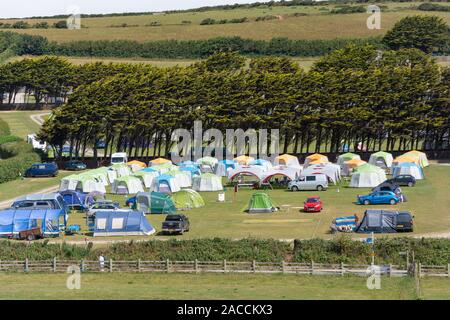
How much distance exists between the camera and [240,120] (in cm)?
10481

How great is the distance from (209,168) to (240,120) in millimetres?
13775

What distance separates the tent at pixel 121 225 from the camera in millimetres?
62562

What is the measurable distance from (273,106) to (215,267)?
54.7 m

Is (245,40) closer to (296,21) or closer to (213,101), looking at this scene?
(296,21)

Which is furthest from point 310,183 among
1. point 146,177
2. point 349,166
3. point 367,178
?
point 146,177

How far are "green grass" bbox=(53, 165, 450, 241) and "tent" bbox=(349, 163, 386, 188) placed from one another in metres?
1.01

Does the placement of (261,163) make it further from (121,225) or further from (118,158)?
(121,225)

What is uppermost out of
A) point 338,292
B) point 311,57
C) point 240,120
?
point 311,57

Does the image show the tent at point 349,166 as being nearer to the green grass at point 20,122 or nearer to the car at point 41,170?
the car at point 41,170

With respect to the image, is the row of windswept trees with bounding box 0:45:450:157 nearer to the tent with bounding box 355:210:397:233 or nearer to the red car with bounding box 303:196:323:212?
the red car with bounding box 303:196:323:212

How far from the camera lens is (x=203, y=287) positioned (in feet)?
159

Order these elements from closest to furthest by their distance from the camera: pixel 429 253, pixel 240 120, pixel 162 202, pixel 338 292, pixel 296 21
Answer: pixel 338 292
pixel 429 253
pixel 162 202
pixel 240 120
pixel 296 21
